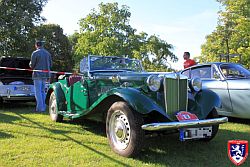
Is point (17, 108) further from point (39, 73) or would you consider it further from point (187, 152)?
point (187, 152)

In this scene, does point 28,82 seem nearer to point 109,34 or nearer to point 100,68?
point 100,68

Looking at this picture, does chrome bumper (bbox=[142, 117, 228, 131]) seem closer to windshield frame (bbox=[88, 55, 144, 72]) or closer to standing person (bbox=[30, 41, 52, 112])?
windshield frame (bbox=[88, 55, 144, 72])

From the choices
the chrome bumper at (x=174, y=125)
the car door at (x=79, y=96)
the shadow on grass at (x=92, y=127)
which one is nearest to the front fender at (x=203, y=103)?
the chrome bumper at (x=174, y=125)

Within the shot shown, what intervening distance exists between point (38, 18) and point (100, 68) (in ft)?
75.1

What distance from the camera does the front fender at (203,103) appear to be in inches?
203

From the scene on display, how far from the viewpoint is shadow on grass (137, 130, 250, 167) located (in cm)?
446

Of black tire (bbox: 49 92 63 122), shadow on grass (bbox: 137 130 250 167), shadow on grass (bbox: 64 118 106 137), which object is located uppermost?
black tire (bbox: 49 92 63 122)

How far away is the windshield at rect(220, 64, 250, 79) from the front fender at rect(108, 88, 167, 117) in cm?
364

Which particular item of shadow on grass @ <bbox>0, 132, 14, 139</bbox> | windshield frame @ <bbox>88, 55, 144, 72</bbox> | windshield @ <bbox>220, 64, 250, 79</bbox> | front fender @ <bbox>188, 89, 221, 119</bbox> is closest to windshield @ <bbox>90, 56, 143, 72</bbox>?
windshield frame @ <bbox>88, 55, 144, 72</bbox>

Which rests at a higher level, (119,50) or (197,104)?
(119,50)

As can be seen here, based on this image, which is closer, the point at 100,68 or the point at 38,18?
the point at 100,68

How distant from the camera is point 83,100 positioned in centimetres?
627

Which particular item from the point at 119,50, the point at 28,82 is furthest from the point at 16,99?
the point at 119,50

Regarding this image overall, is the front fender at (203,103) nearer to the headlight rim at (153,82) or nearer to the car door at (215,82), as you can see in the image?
the headlight rim at (153,82)
